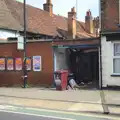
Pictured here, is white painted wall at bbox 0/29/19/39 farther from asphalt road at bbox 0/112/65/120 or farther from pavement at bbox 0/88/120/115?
asphalt road at bbox 0/112/65/120

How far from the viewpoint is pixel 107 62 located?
19969 millimetres

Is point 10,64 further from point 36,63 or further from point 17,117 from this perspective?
Result: point 17,117

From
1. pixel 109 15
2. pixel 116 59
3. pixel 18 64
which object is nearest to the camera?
pixel 116 59

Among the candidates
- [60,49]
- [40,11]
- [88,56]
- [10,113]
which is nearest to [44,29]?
[40,11]

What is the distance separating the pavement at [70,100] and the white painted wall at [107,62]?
95 centimetres

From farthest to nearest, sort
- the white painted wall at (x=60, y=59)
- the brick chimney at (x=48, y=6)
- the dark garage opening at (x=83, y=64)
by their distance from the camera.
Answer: the brick chimney at (x=48, y=6) < the dark garage opening at (x=83, y=64) < the white painted wall at (x=60, y=59)

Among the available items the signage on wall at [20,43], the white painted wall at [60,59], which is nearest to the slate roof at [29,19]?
the signage on wall at [20,43]

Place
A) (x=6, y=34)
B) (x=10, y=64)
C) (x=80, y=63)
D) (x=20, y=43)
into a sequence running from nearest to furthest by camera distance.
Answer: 1. (x=20, y=43)
2. (x=10, y=64)
3. (x=80, y=63)
4. (x=6, y=34)

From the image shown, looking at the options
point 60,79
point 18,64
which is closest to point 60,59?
point 18,64

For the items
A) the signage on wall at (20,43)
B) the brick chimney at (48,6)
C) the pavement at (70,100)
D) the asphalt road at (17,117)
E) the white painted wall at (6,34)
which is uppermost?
the brick chimney at (48,6)

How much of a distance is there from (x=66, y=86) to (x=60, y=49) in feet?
10.3

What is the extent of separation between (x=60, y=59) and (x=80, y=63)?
3554 mm

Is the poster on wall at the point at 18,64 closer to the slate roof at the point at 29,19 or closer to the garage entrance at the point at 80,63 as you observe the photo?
the garage entrance at the point at 80,63

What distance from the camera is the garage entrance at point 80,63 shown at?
23.2 meters
